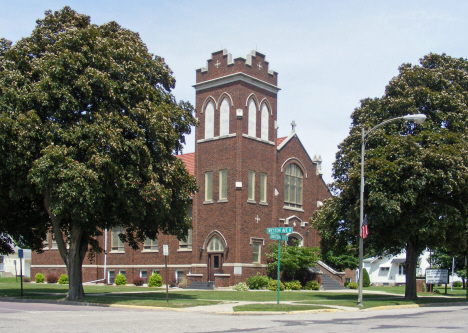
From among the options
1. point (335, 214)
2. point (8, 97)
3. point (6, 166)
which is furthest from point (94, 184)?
point (335, 214)

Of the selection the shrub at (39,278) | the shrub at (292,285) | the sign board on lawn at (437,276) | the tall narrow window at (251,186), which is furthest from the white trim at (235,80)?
the shrub at (39,278)

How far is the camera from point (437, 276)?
36.4 metres

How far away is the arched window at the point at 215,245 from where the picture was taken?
37.8m

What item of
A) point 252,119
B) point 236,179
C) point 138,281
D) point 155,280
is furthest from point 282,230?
point 138,281

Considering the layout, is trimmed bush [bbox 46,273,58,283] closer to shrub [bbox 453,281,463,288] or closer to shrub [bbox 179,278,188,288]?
shrub [bbox 179,278,188,288]

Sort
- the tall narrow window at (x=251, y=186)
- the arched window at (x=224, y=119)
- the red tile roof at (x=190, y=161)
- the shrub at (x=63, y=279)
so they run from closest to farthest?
the tall narrow window at (x=251, y=186)
the arched window at (x=224, y=119)
the red tile roof at (x=190, y=161)
the shrub at (x=63, y=279)

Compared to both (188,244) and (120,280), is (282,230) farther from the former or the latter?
(120,280)

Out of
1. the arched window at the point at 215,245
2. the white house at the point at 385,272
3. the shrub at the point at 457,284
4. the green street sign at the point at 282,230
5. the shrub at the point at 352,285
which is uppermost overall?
the green street sign at the point at 282,230

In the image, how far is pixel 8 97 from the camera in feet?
73.4

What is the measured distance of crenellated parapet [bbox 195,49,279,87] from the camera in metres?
38.4

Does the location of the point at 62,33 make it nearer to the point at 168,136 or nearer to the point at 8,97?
the point at 8,97

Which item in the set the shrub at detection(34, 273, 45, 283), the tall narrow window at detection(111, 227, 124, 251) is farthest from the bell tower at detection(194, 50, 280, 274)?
the shrub at detection(34, 273, 45, 283)

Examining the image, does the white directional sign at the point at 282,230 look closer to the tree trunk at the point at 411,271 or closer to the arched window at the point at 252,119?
the tree trunk at the point at 411,271

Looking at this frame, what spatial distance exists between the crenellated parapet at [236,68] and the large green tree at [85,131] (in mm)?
12719
